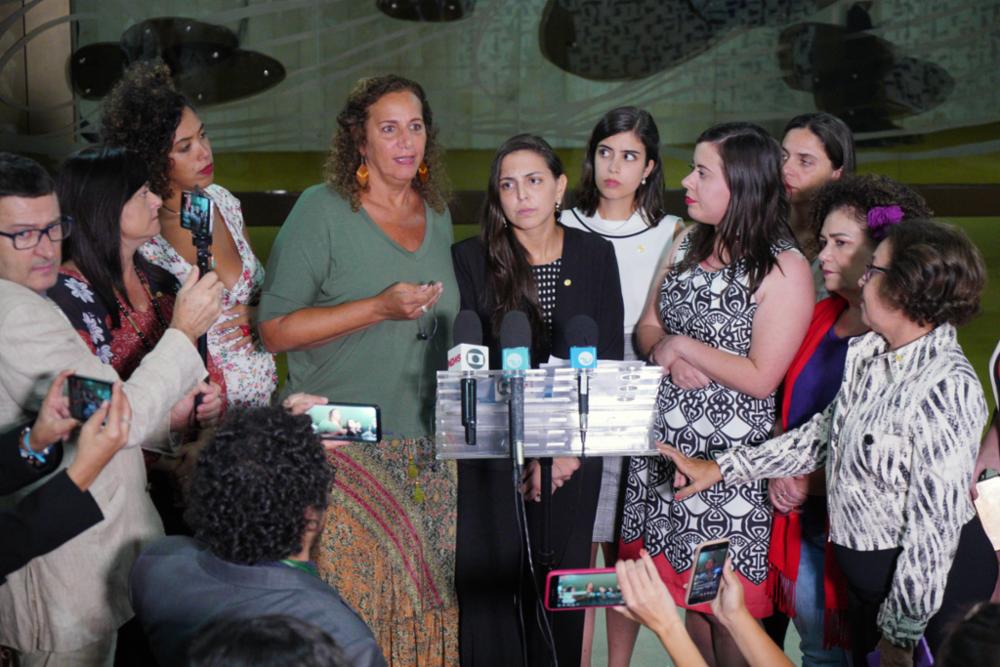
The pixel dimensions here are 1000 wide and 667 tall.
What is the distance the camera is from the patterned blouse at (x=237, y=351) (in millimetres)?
3268

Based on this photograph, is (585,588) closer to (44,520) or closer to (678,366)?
(44,520)

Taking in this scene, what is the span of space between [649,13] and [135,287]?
6.39 m

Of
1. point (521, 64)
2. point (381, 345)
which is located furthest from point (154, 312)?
point (521, 64)

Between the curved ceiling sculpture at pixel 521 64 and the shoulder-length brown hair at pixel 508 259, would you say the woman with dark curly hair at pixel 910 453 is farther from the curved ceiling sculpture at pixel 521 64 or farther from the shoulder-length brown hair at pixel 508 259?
the curved ceiling sculpture at pixel 521 64

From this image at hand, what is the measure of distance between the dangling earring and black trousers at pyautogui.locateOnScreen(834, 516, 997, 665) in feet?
4.78

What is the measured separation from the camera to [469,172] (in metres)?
8.59

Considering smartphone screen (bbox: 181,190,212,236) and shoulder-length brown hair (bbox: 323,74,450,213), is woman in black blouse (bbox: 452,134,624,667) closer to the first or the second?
shoulder-length brown hair (bbox: 323,74,450,213)

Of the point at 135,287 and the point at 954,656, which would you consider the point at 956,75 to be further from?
the point at 954,656

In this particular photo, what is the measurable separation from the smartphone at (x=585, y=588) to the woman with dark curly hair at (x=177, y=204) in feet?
5.09

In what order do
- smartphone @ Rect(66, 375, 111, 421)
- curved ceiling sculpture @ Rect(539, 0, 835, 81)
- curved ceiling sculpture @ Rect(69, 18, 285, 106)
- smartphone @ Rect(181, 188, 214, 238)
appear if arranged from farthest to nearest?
curved ceiling sculpture @ Rect(539, 0, 835, 81) < curved ceiling sculpture @ Rect(69, 18, 285, 106) < smartphone @ Rect(181, 188, 214, 238) < smartphone @ Rect(66, 375, 111, 421)

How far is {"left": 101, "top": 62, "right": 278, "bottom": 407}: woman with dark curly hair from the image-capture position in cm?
331

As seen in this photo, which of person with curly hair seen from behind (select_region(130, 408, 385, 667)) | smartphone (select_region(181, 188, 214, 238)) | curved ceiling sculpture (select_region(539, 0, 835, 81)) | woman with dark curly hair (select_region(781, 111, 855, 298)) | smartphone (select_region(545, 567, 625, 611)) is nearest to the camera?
person with curly hair seen from behind (select_region(130, 408, 385, 667))

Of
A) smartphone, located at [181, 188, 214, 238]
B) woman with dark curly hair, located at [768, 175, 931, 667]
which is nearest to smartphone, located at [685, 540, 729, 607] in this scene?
woman with dark curly hair, located at [768, 175, 931, 667]

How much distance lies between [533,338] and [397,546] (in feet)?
2.10
